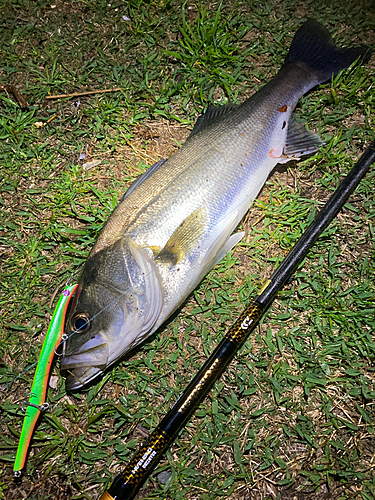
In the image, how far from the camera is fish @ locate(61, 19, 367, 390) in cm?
242

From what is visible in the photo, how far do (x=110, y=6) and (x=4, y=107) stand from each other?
156cm

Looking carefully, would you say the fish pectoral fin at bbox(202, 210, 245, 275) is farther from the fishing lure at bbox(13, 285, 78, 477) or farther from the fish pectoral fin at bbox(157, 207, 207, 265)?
the fishing lure at bbox(13, 285, 78, 477)

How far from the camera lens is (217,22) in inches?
143

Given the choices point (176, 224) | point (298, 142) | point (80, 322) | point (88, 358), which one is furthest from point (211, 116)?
point (88, 358)

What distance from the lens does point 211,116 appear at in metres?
3.11

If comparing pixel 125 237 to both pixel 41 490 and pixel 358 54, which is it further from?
pixel 358 54

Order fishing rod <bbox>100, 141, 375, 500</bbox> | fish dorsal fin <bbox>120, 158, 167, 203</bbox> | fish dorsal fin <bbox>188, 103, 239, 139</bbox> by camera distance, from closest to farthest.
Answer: fishing rod <bbox>100, 141, 375, 500</bbox> < fish dorsal fin <bbox>120, 158, 167, 203</bbox> < fish dorsal fin <bbox>188, 103, 239, 139</bbox>

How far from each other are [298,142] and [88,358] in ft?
7.96

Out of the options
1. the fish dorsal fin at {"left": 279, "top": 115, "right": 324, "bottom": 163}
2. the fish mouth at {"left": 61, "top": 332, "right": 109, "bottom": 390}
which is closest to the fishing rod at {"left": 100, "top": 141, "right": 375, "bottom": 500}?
the fish dorsal fin at {"left": 279, "top": 115, "right": 324, "bottom": 163}

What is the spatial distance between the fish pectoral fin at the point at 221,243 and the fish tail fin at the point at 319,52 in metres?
1.63

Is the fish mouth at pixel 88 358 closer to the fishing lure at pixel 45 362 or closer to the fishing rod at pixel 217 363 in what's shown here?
the fishing lure at pixel 45 362

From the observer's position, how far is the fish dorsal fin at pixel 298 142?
10.4 ft

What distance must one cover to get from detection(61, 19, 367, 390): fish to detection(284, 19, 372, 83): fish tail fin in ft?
0.45

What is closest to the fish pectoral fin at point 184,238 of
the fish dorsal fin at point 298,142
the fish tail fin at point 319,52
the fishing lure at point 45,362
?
the fishing lure at point 45,362
